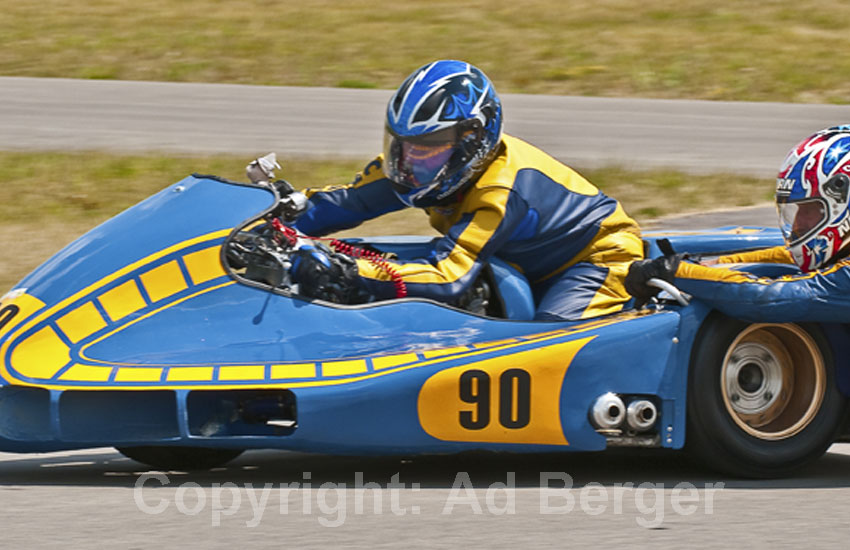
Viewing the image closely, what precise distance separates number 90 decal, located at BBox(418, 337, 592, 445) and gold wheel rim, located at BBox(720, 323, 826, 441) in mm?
673

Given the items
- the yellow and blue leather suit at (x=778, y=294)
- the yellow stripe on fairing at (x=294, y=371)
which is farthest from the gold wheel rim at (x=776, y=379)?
the yellow stripe on fairing at (x=294, y=371)

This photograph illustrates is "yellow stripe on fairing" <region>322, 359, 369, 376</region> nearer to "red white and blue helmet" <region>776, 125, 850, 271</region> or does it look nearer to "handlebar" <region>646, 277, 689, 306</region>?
"handlebar" <region>646, 277, 689, 306</region>

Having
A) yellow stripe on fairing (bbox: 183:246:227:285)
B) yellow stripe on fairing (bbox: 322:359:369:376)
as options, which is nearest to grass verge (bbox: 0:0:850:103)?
yellow stripe on fairing (bbox: 183:246:227:285)

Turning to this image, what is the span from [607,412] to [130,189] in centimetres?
632

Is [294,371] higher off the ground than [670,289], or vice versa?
[670,289]

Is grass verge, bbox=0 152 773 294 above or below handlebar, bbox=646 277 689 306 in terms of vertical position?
above

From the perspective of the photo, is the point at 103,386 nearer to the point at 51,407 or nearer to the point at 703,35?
the point at 51,407

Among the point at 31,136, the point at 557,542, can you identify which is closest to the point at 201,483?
the point at 557,542

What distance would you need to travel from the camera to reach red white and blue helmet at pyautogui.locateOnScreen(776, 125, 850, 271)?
5.11 metres

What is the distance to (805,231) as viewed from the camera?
17.1ft

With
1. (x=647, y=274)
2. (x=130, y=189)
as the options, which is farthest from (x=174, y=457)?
(x=130, y=189)

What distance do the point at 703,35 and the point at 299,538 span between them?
14696 millimetres

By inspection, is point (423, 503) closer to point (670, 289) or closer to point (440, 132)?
point (670, 289)

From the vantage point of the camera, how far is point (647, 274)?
5.15 m
